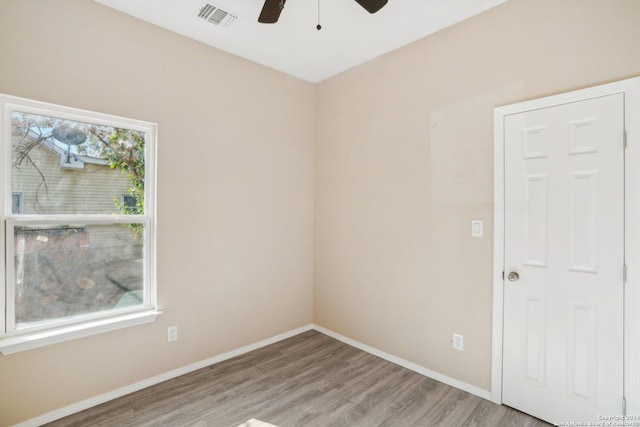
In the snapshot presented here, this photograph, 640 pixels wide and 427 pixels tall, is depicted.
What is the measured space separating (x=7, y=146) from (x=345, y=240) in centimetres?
279

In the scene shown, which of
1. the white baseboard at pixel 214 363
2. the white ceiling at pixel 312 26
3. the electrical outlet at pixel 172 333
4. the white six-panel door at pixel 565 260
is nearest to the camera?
the white six-panel door at pixel 565 260

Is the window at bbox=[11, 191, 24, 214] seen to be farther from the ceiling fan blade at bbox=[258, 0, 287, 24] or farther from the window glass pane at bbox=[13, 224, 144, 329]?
the ceiling fan blade at bbox=[258, 0, 287, 24]

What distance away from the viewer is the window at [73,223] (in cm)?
208

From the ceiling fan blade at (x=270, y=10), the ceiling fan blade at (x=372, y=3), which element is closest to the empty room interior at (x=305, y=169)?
the ceiling fan blade at (x=270, y=10)

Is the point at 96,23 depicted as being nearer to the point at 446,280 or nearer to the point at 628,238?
the point at 446,280

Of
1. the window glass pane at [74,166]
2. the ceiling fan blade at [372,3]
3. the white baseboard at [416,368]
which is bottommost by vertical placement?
the white baseboard at [416,368]

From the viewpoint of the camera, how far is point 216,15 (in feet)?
8.13

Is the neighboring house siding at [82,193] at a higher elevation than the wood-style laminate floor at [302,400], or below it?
higher

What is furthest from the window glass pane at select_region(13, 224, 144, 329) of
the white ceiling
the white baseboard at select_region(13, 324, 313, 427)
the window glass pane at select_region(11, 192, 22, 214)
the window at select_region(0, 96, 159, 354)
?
the white ceiling

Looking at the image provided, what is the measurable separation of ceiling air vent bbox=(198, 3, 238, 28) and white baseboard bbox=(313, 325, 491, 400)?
3.20m

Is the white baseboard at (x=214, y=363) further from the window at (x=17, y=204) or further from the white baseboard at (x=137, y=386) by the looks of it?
the window at (x=17, y=204)

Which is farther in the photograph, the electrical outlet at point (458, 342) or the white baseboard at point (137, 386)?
the electrical outlet at point (458, 342)

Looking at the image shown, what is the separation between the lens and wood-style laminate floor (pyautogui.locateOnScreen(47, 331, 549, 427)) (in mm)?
2193

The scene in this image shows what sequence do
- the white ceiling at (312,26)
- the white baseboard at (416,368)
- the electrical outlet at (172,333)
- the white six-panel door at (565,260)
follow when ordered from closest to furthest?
the white six-panel door at (565,260)
the white ceiling at (312,26)
the white baseboard at (416,368)
the electrical outlet at (172,333)
